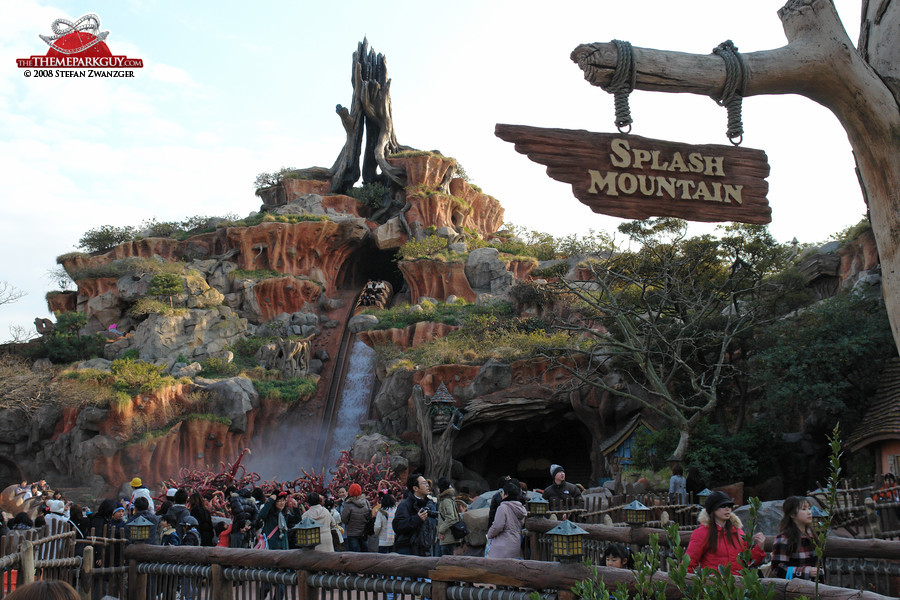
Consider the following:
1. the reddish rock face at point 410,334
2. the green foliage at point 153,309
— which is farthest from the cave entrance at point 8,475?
the reddish rock face at point 410,334

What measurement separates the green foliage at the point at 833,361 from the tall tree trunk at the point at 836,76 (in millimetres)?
14031

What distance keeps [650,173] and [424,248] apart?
30791mm


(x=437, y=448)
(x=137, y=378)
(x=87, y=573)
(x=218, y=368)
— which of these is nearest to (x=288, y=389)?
(x=218, y=368)

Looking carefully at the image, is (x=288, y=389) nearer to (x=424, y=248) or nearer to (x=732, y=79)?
(x=424, y=248)

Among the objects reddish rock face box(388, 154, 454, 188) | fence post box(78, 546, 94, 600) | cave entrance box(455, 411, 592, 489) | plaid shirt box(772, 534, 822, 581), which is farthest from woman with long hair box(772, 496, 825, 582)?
reddish rock face box(388, 154, 454, 188)

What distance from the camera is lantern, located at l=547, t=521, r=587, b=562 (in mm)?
5023

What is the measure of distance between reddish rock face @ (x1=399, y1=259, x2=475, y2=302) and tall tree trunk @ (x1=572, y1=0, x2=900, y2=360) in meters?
29.6

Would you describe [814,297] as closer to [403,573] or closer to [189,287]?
[403,573]

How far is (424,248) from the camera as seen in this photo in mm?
34656

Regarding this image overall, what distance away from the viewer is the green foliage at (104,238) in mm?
42031

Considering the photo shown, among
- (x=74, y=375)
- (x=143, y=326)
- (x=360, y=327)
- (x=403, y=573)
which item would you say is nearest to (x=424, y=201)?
(x=360, y=327)

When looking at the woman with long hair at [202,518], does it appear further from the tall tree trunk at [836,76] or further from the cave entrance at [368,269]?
the cave entrance at [368,269]

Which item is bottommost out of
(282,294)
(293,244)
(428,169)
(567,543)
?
(567,543)

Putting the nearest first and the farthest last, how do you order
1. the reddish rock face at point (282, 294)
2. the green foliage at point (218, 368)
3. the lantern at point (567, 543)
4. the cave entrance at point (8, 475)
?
the lantern at point (567, 543) < the cave entrance at point (8, 475) < the green foliage at point (218, 368) < the reddish rock face at point (282, 294)
